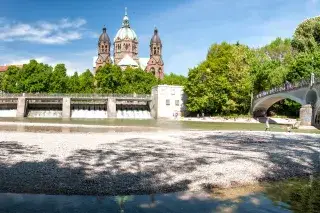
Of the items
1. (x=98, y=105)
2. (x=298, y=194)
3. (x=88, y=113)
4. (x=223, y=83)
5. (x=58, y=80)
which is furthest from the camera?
(x=58, y=80)

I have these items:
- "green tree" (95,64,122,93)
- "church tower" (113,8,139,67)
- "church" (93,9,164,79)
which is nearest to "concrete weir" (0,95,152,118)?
"green tree" (95,64,122,93)

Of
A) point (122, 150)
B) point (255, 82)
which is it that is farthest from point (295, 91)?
point (122, 150)

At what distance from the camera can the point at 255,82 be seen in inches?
3253

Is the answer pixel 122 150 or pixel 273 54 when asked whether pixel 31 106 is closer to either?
pixel 273 54

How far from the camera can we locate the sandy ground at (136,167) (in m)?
13.6

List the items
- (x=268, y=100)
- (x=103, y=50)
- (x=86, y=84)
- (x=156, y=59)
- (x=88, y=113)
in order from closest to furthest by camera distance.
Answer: (x=268, y=100) < (x=88, y=113) < (x=86, y=84) < (x=156, y=59) < (x=103, y=50)

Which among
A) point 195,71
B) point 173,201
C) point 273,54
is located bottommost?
point 173,201

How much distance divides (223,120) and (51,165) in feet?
195

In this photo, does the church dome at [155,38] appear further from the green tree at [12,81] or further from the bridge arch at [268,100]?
the bridge arch at [268,100]

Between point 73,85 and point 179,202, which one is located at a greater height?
point 73,85

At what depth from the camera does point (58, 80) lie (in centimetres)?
11156

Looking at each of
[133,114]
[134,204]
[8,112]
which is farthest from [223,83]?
[134,204]

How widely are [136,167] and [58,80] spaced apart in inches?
3951

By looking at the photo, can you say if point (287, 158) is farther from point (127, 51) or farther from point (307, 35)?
point (127, 51)
